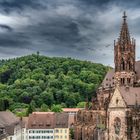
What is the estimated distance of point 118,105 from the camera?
310 feet

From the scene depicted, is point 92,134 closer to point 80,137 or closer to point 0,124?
point 80,137

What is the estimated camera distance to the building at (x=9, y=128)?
95.4m

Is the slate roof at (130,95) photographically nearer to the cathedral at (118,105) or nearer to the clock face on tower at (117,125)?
the cathedral at (118,105)

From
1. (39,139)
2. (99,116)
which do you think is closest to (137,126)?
(99,116)

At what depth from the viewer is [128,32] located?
116375mm

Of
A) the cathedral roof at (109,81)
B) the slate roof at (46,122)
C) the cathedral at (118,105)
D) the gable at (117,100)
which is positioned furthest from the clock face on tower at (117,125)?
the slate roof at (46,122)

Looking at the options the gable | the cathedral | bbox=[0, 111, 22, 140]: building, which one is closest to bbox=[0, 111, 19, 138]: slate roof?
bbox=[0, 111, 22, 140]: building

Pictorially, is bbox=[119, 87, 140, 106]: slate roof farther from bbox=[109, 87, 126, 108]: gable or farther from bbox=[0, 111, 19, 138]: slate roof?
bbox=[0, 111, 19, 138]: slate roof

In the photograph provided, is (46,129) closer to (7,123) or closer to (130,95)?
(7,123)

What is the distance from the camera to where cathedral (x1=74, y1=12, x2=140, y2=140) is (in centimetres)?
9200

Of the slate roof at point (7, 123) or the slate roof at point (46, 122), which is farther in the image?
the slate roof at point (46, 122)

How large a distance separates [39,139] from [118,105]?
45.5 meters

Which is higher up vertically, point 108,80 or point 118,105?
point 108,80

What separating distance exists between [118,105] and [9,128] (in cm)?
2753
